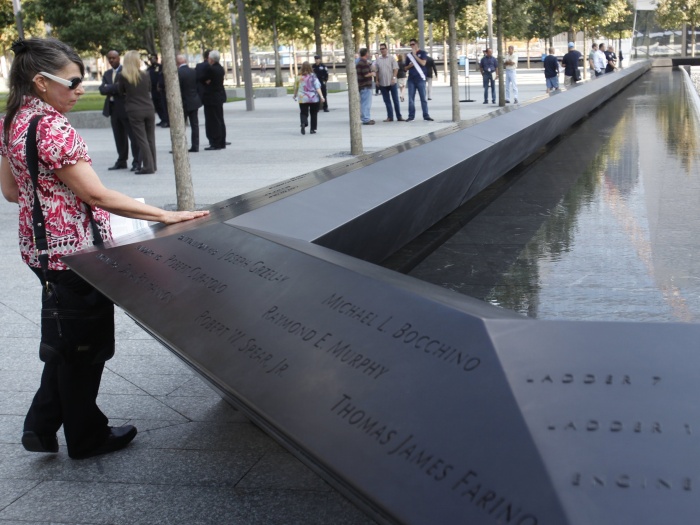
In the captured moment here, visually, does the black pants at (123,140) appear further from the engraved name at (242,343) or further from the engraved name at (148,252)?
the engraved name at (242,343)

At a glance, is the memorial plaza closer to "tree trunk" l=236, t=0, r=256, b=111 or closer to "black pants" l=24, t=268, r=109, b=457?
"black pants" l=24, t=268, r=109, b=457

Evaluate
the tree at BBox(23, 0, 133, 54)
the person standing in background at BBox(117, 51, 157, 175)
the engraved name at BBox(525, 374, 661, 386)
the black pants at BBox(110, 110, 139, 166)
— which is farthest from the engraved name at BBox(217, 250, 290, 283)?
the tree at BBox(23, 0, 133, 54)

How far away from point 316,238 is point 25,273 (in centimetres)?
444

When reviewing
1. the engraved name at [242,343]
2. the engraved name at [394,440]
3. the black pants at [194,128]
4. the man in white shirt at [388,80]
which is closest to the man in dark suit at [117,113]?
the black pants at [194,128]

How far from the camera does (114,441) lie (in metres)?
3.78

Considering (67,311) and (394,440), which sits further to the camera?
(67,311)

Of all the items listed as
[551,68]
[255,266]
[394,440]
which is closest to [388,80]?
[551,68]

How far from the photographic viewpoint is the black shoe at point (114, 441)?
3754mm

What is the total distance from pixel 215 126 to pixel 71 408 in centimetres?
1369

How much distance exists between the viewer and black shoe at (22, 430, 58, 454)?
372cm

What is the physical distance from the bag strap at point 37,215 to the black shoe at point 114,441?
29.3 inches

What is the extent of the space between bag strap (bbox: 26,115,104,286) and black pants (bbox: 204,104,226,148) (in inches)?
535

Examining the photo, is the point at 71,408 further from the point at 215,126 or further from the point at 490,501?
the point at 215,126

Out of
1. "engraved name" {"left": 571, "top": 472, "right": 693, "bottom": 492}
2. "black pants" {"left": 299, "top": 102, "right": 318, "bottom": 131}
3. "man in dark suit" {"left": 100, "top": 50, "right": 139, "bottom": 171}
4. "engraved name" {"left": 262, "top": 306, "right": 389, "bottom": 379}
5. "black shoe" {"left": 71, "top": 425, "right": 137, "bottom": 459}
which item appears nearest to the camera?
"engraved name" {"left": 571, "top": 472, "right": 693, "bottom": 492}
